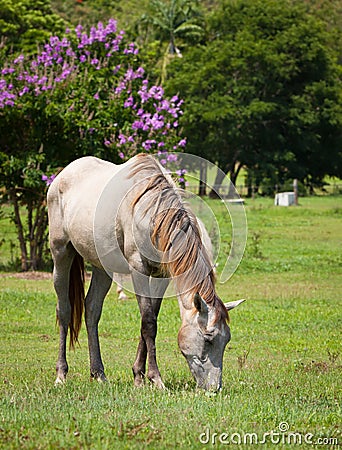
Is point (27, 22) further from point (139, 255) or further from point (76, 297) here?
point (139, 255)

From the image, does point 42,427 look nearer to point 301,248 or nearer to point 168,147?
point 168,147

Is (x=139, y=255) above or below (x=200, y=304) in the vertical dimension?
above

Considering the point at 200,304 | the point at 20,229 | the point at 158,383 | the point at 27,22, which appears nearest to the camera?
the point at 200,304

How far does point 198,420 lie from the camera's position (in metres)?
4.95

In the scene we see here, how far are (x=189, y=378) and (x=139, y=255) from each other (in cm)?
134

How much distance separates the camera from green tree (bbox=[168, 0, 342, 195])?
40312mm

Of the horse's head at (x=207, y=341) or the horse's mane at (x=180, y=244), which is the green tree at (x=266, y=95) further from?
the horse's head at (x=207, y=341)

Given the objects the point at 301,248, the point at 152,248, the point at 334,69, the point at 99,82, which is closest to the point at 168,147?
the point at 99,82

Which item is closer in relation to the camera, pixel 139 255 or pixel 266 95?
pixel 139 255

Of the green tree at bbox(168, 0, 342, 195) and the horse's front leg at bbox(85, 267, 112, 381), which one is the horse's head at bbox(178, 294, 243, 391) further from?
the green tree at bbox(168, 0, 342, 195)

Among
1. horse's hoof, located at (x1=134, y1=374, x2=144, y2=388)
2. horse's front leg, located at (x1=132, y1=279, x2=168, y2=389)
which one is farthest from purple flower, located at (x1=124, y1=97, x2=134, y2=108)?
horse's hoof, located at (x1=134, y1=374, x2=144, y2=388)

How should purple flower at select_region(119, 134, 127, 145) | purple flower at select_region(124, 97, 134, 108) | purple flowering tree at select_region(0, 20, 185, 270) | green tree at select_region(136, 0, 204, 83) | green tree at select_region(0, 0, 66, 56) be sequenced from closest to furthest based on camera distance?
purple flowering tree at select_region(0, 20, 185, 270)
purple flower at select_region(119, 134, 127, 145)
purple flower at select_region(124, 97, 134, 108)
green tree at select_region(0, 0, 66, 56)
green tree at select_region(136, 0, 204, 83)

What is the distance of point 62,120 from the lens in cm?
1541

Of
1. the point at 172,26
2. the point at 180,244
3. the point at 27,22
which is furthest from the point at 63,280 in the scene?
the point at 172,26
